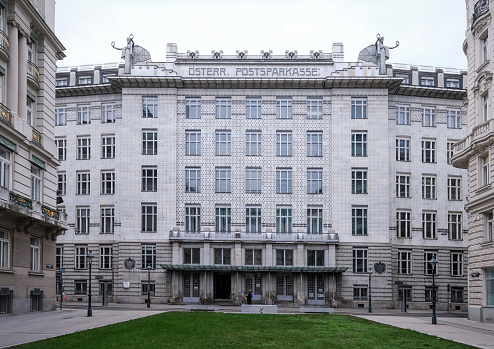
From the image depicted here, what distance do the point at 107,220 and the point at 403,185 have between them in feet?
103

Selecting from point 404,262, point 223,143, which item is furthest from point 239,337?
point 404,262

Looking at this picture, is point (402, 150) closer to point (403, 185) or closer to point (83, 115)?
point (403, 185)

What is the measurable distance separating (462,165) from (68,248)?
42.2 m

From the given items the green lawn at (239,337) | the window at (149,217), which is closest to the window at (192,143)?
the window at (149,217)

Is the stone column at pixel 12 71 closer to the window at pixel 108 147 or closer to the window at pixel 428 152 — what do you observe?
the window at pixel 108 147

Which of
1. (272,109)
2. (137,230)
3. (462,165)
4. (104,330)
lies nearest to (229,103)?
(272,109)

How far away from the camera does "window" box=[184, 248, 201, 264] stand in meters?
70.4

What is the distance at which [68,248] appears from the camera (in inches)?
2906

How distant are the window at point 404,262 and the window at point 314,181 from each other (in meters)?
10.6

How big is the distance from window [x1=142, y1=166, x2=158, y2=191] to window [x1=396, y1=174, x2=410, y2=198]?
25040 mm

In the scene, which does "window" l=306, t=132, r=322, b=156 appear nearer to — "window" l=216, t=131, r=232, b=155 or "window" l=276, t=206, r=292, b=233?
"window" l=276, t=206, r=292, b=233

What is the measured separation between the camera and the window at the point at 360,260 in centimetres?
7019

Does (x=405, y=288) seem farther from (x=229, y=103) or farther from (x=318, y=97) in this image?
(x=229, y=103)

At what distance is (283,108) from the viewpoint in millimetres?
73125
